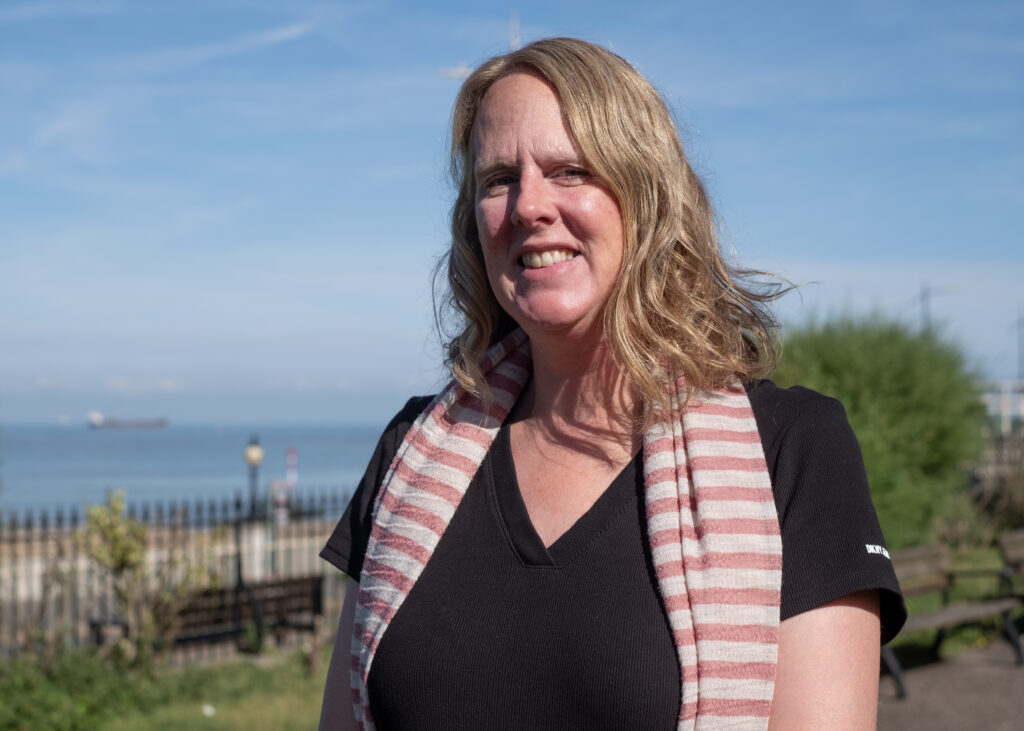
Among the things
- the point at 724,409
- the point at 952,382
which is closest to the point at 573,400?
the point at 724,409

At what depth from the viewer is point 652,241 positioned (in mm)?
1921

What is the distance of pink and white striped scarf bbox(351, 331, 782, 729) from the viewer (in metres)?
1.64

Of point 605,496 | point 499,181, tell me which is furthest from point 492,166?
point 605,496

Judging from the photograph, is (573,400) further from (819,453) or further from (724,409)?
(819,453)

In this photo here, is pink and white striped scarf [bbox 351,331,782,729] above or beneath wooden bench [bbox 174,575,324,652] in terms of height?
above

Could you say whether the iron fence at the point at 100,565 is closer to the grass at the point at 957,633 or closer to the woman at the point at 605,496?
the grass at the point at 957,633

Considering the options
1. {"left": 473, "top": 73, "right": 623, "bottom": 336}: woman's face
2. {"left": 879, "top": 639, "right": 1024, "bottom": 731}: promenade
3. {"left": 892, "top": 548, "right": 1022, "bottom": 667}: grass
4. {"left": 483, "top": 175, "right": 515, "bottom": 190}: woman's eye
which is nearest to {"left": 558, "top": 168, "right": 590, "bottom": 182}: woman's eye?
{"left": 473, "top": 73, "right": 623, "bottom": 336}: woman's face

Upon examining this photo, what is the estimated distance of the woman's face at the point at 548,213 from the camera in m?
1.94

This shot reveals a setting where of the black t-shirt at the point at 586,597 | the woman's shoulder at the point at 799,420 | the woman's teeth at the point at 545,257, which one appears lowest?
the black t-shirt at the point at 586,597

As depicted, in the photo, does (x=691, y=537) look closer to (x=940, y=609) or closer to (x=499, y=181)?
(x=499, y=181)

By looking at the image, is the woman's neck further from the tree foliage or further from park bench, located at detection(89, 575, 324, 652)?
the tree foliage

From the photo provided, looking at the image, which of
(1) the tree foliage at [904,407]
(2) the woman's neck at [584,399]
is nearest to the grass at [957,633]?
(1) the tree foliage at [904,407]

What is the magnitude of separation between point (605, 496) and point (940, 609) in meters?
7.73

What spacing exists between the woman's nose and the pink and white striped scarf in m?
0.39
